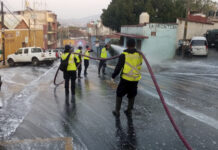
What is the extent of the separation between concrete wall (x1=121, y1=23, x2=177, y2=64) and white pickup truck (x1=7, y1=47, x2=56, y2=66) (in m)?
10.0

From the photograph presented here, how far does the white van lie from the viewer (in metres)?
20.5

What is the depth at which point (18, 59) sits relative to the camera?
68.7 feet

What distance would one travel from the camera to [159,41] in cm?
2348

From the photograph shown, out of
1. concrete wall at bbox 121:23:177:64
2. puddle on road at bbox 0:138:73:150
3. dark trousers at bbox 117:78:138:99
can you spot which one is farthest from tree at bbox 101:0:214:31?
puddle on road at bbox 0:138:73:150

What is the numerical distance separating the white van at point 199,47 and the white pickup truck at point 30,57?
1372 cm

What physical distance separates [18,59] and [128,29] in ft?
44.2

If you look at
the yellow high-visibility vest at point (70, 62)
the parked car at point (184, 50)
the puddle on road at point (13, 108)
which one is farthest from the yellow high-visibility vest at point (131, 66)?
the parked car at point (184, 50)

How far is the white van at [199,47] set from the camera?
20469mm

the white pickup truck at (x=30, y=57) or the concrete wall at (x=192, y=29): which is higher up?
the concrete wall at (x=192, y=29)

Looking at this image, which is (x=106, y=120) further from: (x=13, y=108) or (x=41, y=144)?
(x=13, y=108)

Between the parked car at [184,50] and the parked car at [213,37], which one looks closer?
the parked car at [184,50]

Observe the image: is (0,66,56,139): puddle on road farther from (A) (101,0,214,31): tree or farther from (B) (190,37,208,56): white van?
(A) (101,0,214,31): tree

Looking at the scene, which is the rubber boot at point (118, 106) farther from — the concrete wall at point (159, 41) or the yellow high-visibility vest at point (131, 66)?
the concrete wall at point (159, 41)

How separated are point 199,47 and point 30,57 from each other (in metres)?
15.9
